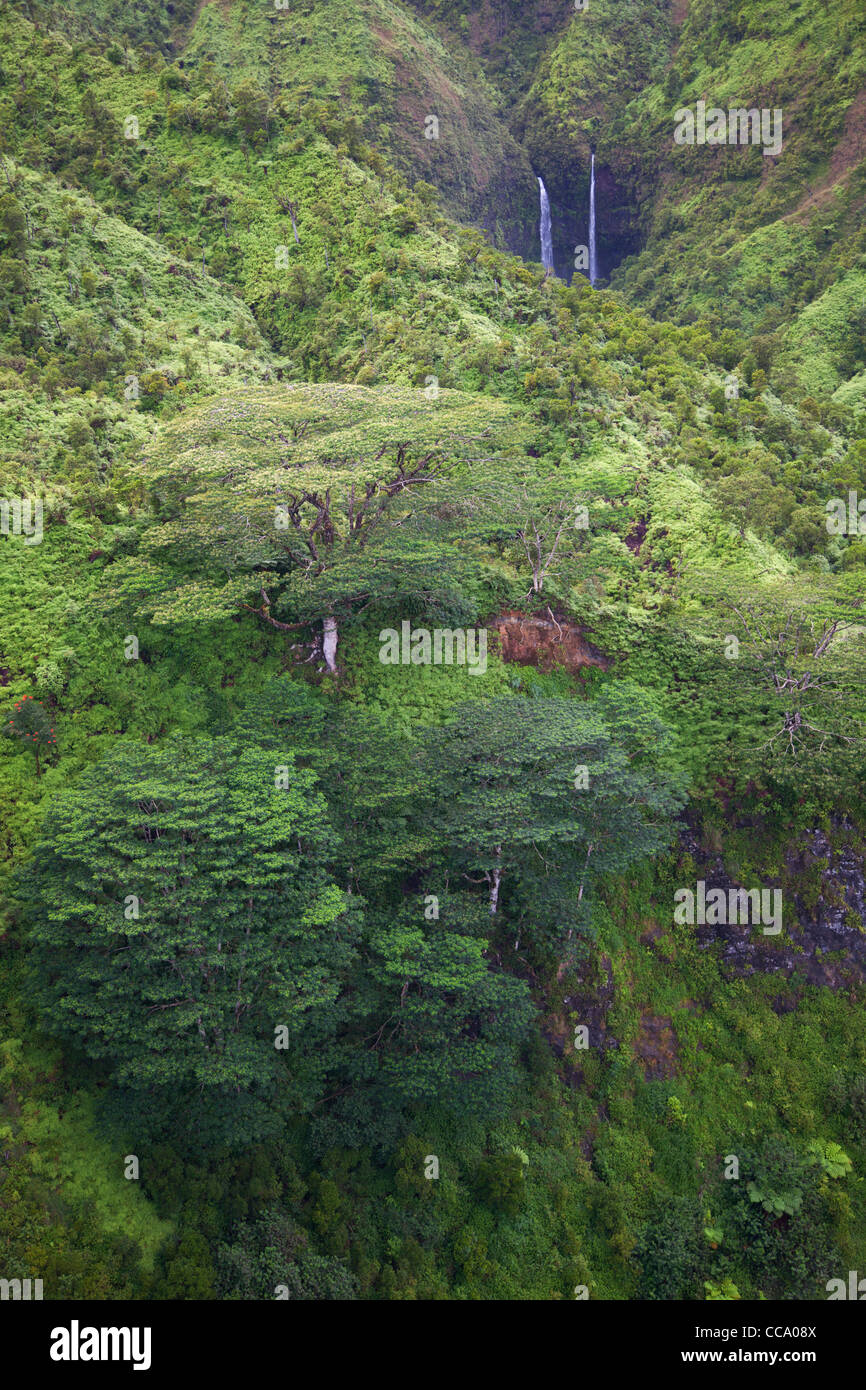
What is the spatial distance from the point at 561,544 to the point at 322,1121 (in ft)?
47.5

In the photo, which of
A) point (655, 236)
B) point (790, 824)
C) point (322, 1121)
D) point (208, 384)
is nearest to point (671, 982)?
point (790, 824)

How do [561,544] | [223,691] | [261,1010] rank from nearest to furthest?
[261,1010] → [223,691] → [561,544]

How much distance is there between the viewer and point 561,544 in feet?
76.4

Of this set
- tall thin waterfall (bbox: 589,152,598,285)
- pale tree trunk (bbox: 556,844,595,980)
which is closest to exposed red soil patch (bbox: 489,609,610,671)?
pale tree trunk (bbox: 556,844,595,980)

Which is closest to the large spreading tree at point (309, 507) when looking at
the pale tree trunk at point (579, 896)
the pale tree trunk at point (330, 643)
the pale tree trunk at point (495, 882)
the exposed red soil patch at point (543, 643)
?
the pale tree trunk at point (330, 643)

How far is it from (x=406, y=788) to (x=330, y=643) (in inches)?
216

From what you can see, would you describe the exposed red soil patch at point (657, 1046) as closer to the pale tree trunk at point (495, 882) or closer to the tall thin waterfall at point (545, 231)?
the pale tree trunk at point (495, 882)

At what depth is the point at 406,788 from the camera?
1564cm

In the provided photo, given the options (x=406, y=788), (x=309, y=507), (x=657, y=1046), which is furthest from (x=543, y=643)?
(x=657, y=1046)

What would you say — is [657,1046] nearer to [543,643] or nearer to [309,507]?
[543,643]

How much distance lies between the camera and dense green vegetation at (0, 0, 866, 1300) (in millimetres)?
13617

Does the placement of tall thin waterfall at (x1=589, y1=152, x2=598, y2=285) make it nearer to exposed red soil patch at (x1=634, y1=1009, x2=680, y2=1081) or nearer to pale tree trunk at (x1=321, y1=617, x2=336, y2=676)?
pale tree trunk at (x1=321, y1=617, x2=336, y2=676)

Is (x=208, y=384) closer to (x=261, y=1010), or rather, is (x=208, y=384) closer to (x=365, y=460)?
(x=365, y=460)

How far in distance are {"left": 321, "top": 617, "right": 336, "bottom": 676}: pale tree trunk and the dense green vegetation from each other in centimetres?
10
